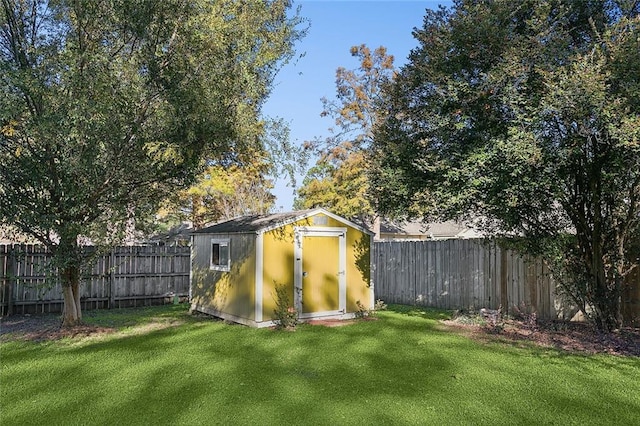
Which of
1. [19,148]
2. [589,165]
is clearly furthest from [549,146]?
[19,148]

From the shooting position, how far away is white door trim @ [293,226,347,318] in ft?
29.6

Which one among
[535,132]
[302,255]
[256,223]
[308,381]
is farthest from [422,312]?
[308,381]

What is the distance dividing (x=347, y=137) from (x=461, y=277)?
1245 cm

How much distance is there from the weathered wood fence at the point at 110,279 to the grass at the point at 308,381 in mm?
3283

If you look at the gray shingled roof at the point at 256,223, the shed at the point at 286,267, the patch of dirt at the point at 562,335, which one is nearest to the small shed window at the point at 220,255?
the shed at the point at 286,267

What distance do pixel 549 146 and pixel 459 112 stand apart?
1.48 metres

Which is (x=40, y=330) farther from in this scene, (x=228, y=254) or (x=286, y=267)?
(x=286, y=267)

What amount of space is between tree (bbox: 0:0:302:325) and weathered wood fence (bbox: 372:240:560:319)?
17.9 feet

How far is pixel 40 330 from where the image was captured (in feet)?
27.0

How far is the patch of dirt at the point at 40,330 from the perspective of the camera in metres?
7.72

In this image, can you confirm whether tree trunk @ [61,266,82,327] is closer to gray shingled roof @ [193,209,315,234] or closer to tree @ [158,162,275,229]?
gray shingled roof @ [193,209,315,234]

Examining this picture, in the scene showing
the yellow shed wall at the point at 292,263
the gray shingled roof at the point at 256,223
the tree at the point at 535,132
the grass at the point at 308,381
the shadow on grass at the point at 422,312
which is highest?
the tree at the point at 535,132

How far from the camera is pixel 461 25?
23.3ft

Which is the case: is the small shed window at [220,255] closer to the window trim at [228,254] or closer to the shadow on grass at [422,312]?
the window trim at [228,254]
